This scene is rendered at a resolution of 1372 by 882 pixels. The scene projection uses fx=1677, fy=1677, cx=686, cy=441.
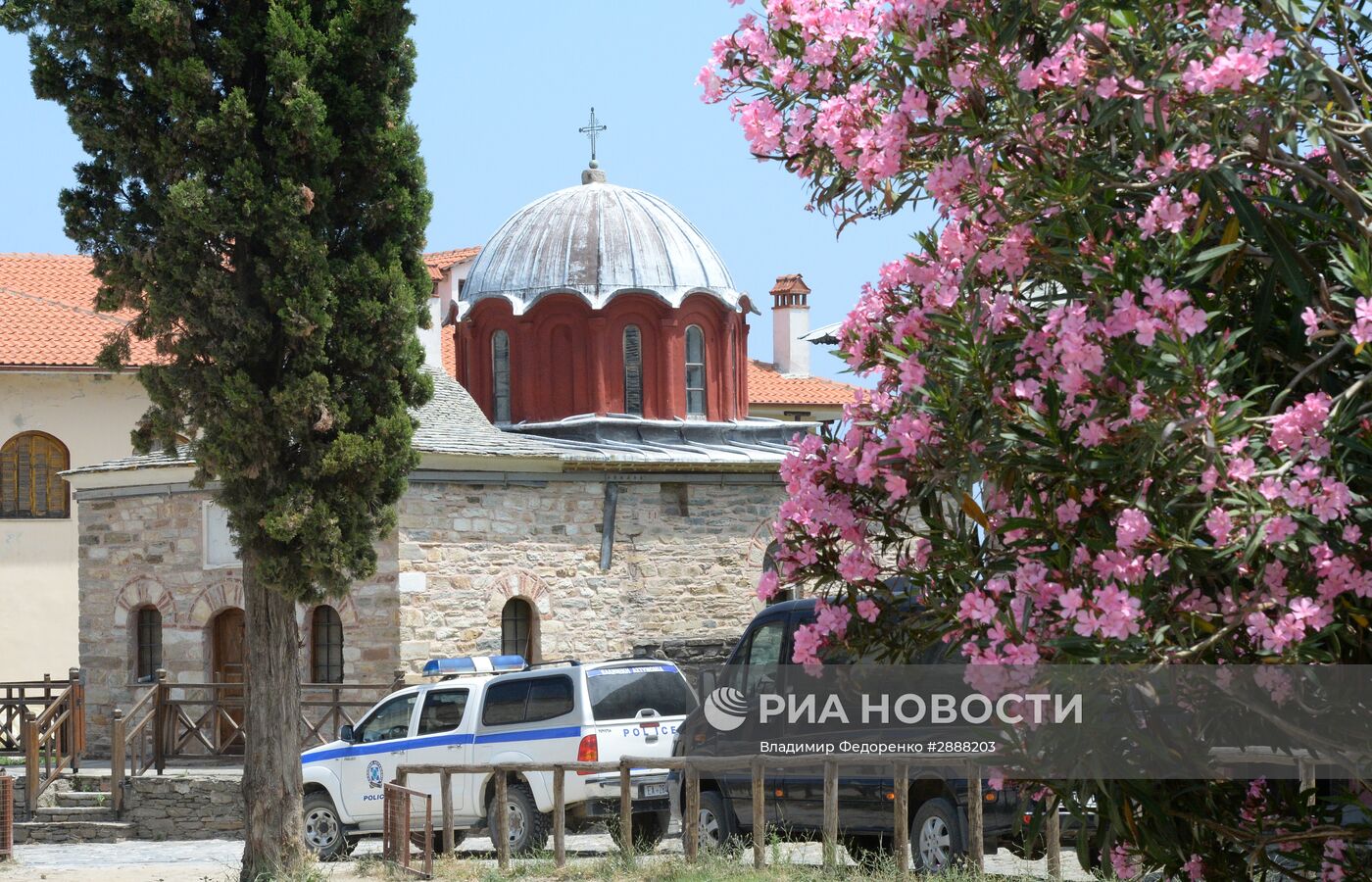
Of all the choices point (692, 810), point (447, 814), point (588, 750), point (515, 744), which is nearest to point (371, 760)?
point (515, 744)

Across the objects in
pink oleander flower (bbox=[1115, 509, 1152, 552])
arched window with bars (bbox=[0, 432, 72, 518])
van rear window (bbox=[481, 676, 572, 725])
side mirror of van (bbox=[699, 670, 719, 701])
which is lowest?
van rear window (bbox=[481, 676, 572, 725])

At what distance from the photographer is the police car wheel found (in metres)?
17.5

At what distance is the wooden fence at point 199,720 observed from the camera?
73.4 feet

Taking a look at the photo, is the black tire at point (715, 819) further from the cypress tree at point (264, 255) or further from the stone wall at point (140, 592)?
the stone wall at point (140, 592)

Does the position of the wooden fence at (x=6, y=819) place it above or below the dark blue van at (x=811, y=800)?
below

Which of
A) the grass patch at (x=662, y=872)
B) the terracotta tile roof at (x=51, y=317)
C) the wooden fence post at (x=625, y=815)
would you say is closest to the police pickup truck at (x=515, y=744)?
the grass patch at (x=662, y=872)

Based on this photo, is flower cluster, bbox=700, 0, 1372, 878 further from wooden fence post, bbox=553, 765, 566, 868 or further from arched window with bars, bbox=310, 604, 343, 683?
arched window with bars, bbox=310, 604, 343, 683

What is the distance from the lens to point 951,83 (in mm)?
4164

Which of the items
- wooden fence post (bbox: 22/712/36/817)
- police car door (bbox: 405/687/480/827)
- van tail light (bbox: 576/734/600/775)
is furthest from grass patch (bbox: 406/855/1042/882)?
wooden fence post (bbox: 22/712/36/817)

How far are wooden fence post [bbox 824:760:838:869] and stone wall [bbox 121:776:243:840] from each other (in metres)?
11.4

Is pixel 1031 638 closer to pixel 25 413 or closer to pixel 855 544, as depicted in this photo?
pixel 855 544

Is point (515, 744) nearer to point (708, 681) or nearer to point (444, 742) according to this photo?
point (444, 742)

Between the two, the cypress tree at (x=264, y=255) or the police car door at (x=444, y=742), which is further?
the police car door at (x=444, y=742)

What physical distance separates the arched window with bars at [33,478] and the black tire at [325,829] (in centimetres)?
1664
